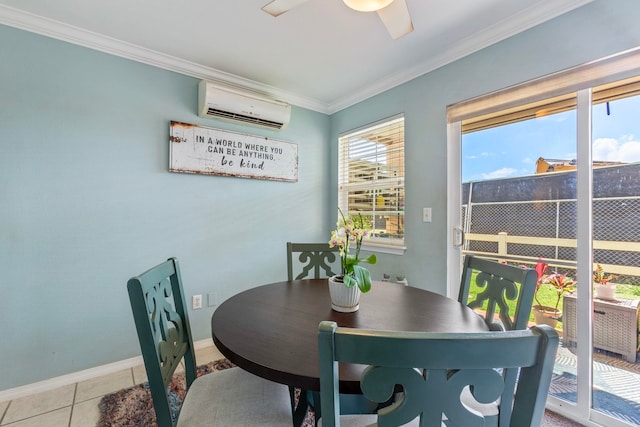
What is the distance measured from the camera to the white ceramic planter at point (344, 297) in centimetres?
124

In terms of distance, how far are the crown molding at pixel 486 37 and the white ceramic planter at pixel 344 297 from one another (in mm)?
1961

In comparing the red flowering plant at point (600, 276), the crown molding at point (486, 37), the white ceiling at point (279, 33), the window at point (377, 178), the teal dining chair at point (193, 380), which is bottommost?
the teal dining chair at point (193, 380)

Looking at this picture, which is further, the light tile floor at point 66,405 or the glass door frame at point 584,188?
the light tile floor at point 66,405

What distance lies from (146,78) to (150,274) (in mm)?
1941

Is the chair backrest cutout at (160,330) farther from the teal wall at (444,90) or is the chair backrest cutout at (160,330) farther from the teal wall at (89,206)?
the teal wall at (444,90)

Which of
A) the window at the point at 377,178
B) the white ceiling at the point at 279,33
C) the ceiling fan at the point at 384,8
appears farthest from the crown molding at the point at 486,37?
the ceiling fan at the point at 384,8

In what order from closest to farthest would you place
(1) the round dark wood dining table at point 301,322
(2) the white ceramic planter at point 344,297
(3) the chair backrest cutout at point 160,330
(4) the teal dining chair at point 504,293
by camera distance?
(1) the round dark wood dining table at point 301,322 < (3) the chair backrest cutout at point 160,330 < (4) the teal dining chair at point 504,293 < (2) the white ceramic planter at point 344,297

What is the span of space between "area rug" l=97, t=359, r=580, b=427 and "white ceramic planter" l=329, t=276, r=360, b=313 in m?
0.85

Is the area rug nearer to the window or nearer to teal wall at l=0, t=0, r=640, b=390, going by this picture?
teal wall at l=0, t=0, r=640, b=390

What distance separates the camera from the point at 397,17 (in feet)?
4.63

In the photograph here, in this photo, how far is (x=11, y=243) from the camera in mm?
1852

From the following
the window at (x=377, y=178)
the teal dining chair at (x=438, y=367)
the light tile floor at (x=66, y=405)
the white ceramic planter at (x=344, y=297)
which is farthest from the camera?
the window at (x=377, y=178)

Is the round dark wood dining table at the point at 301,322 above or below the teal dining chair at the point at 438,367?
below

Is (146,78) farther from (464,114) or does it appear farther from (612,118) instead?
(612,118)
